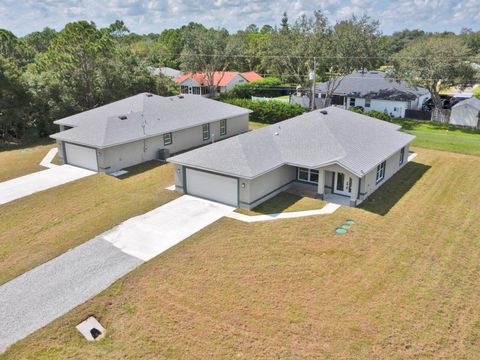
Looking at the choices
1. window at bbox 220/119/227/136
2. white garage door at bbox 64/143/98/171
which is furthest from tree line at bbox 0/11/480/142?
window at bbox 220/119/227/136

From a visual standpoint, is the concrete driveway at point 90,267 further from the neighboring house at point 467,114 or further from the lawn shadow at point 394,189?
the neighboring house at point 467,114

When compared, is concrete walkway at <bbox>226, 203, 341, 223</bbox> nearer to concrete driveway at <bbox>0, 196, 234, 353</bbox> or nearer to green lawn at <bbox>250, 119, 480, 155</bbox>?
concrete driveway at <bbox>0, 196, 234, 353</bbox>

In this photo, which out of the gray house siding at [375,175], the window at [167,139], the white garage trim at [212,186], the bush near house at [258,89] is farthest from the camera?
the bush near house at [258,89]

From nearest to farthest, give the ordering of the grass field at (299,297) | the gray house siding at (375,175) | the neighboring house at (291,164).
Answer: the grass field at (299,297)
the neighboring house at (291,164)
the gray house siding at (375,175)

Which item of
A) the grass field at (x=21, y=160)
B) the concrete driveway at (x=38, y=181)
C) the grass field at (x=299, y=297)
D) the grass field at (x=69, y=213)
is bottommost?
the grass field at (x=299, y=297)

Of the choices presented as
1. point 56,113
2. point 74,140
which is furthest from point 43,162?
point 56,113

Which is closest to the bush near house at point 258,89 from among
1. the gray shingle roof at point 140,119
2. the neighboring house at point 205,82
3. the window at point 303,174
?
the neighboring house at point 205,82
